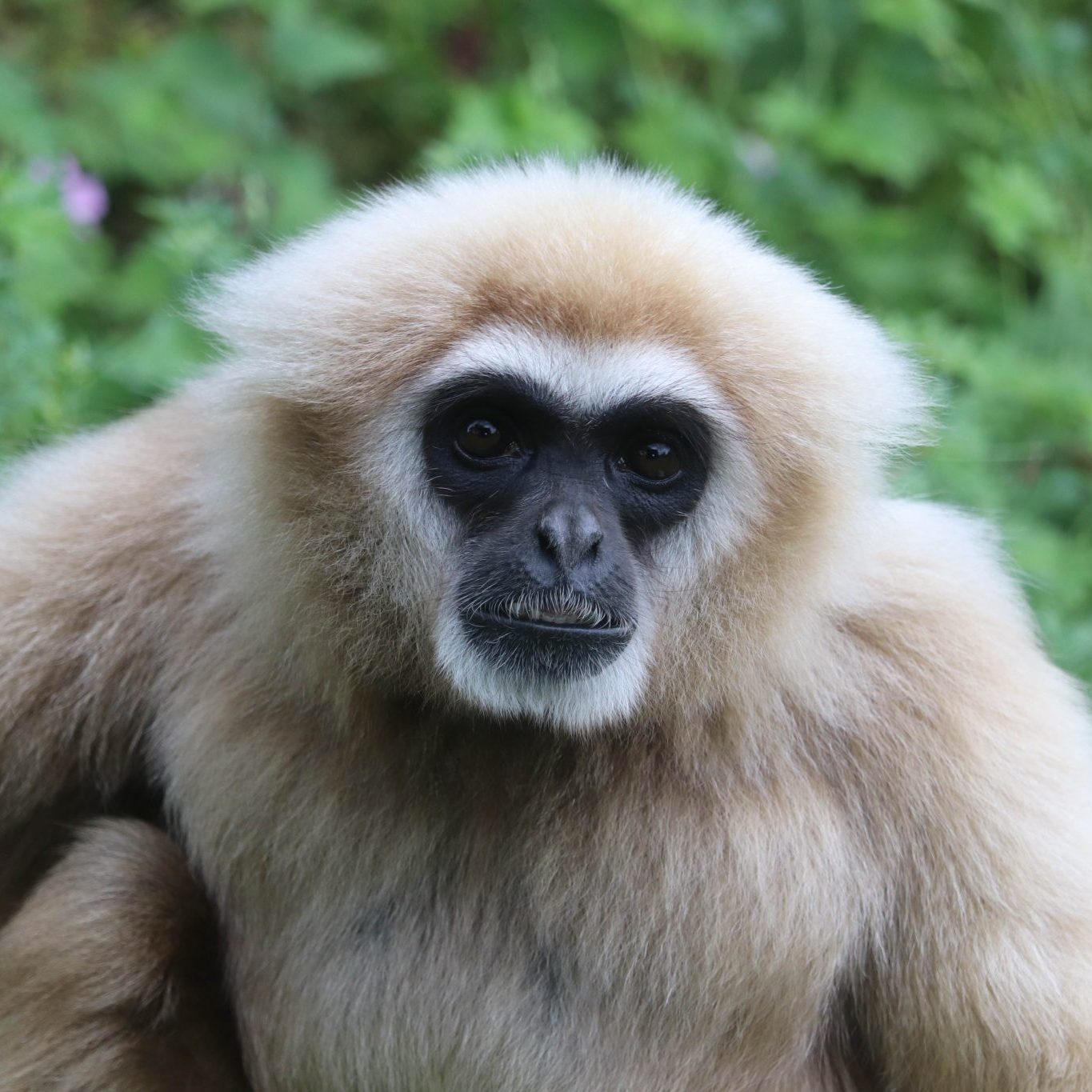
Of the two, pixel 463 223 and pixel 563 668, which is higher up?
pixel 463 223

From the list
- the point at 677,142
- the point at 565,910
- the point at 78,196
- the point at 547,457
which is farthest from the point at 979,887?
the point at 677,142

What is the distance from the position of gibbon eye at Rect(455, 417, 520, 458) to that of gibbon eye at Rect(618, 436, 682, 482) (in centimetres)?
28

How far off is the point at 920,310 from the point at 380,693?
502cm

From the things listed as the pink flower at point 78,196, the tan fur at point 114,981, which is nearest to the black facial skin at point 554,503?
the tan fur at point 114,981

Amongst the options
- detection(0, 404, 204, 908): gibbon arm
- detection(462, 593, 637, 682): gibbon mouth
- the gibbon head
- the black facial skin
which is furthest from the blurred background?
detection(462, 593, 637, 682): gibbon mouth

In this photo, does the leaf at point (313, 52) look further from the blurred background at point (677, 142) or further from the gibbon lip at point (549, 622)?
the gibbon lip at point (549, 622)

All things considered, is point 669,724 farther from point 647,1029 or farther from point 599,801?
point 647,1029

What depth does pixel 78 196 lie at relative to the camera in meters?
6.55

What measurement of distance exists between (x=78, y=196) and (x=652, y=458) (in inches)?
154

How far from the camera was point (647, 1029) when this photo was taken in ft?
12.2

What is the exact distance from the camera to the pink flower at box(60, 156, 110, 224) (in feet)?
21.2

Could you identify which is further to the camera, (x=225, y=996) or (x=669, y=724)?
(x=225, y=996)

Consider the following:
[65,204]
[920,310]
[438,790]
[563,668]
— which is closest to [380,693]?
[438,790]

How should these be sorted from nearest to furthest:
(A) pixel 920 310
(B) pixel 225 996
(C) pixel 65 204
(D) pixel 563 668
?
(D) pixel 563 668, (B) pixel 225 996, (C) pixel 65 204, (A) pixel 920 310
